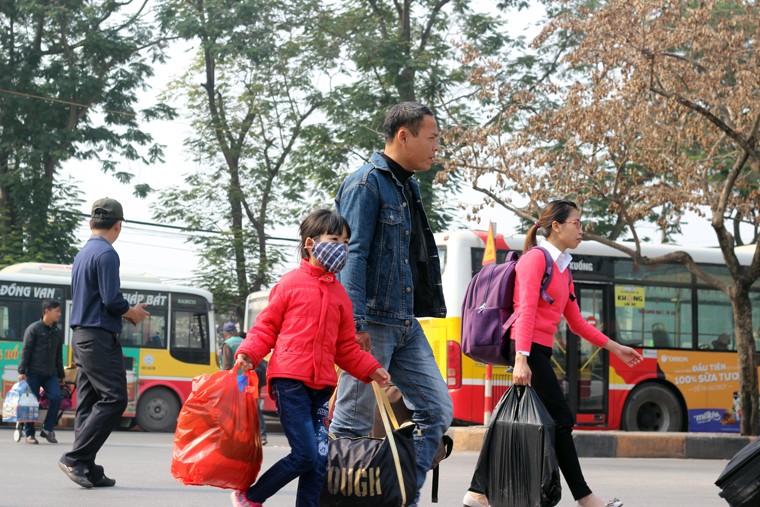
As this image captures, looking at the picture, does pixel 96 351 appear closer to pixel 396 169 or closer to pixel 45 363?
pixel 396 169

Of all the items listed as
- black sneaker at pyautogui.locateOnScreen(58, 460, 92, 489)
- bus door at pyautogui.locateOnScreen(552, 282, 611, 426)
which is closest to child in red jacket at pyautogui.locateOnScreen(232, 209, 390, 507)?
black sneaker at pyautogui.locateOnScreen(58, 460, 92, 489)

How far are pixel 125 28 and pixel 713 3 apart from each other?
55.9ft

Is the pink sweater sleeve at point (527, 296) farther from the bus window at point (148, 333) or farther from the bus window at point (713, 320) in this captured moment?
the bus window at point (148, 333)

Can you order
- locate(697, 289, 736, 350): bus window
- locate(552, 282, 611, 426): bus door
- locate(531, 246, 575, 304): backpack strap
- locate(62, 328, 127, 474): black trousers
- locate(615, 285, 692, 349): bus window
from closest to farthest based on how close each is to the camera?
1. locate(531, 246, 575, 304): backpack strap
2. locate(62, 328, 127, 474): black trousers
3. locate(552, 282, 611, 426): bus door
4. locate(615, 285, 692, 349): bus window
5. locate(697, 289, 736, 350): bus window

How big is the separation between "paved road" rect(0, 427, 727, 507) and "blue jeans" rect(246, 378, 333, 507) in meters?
1.87

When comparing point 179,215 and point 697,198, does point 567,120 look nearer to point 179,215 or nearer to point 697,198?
point 697,198

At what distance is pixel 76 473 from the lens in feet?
23.8

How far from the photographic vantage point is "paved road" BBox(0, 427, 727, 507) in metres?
6.92

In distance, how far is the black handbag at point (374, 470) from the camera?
481cm

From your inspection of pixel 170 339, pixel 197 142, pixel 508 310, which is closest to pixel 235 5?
pixel 197 142

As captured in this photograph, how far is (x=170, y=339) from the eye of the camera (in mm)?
21734

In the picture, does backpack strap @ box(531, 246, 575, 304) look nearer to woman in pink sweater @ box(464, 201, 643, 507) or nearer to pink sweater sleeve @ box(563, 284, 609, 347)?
woman in pink sweater @ box(464, 201, 643, 507)

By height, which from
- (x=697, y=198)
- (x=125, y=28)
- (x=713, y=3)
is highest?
(x=125, y=28)

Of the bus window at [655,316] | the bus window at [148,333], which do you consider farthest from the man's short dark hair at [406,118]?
the bus window at [148,333]
